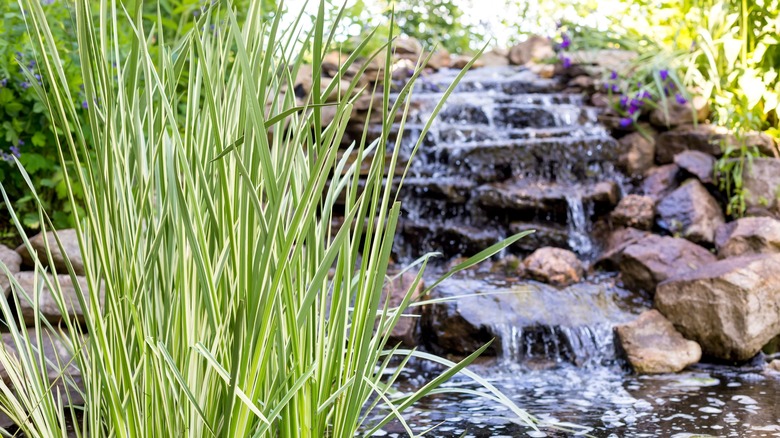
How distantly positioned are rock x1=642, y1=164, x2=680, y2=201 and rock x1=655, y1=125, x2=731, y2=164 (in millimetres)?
154

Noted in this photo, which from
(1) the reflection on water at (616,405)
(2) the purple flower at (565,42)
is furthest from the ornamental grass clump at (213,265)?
(2) the purple flower at (565,42)

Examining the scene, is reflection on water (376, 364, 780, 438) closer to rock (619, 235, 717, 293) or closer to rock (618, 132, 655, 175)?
rock (619, 235, 717, 293)

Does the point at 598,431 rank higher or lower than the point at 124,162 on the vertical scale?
lower

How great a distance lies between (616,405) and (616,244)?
7.61ft

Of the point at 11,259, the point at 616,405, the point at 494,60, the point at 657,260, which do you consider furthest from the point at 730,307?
the point at 494,60

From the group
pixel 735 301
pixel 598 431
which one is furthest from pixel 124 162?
pixel 735 301

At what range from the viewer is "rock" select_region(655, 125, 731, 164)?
541 cm

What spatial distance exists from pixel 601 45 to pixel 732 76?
78.3 inches

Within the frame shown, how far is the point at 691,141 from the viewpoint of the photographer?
18.4ft

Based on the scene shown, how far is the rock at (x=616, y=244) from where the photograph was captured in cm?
487

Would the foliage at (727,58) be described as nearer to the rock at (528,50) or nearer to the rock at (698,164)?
the rock at (698,164)

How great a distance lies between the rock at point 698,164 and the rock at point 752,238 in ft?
2.42

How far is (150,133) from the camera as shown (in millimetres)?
1215

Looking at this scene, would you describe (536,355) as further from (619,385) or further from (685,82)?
(685,82)
